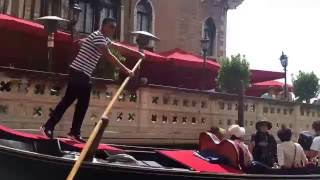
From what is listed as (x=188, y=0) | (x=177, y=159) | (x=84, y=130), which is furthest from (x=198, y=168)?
(x=188, y=0)

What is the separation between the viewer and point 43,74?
944cm

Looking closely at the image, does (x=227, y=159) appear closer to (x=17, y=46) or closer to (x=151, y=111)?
(x=151, y=111)

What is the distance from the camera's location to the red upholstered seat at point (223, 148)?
5.95 m

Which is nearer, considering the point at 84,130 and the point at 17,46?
the point at 84,130

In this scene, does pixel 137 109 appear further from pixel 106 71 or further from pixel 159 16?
pixel 159 16

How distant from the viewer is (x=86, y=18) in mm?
17234

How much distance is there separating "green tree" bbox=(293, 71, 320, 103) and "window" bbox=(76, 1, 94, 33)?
7999 millimetres

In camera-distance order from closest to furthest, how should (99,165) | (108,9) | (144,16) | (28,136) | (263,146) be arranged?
(99,165), (28,136), (263,146), (108,9), (144,16)

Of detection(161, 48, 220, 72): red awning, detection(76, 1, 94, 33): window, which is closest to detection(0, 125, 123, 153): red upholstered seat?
detection(161, 48, 220, 72): red awning

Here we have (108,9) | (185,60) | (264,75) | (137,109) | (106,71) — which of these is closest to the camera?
(137,109)

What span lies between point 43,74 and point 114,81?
4.86 feet

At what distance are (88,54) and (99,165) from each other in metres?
1.39

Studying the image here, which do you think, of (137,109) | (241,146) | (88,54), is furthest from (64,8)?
(241,146)

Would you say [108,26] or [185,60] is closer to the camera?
[108,26]
